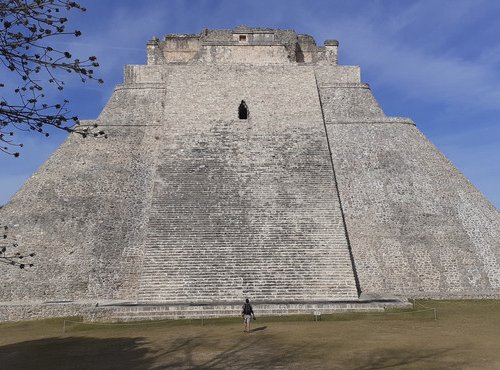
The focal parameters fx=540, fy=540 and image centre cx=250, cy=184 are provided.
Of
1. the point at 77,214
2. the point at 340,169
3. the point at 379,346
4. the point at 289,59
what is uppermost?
the point at 289,59

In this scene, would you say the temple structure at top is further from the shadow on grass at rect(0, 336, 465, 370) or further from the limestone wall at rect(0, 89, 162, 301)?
the shadow on grass at rect(0, 336, 465, 370)

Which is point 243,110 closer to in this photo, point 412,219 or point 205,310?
point 412,219

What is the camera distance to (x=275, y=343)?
8.52 m

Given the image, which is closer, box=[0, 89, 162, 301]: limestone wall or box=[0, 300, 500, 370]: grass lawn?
box=[0, 300, 500, 370]: grass lawn

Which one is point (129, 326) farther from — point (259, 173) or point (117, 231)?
point (259, 173)

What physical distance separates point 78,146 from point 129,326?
739cm

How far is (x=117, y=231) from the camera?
13602 millimetres

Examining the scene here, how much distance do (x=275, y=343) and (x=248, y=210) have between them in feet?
20.0

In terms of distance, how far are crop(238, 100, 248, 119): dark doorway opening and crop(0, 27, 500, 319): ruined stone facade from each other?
188 mm

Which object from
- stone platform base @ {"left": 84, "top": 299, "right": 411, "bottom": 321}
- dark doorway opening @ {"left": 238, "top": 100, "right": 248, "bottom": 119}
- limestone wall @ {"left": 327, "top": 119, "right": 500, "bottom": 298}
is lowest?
stone platform base @ {"left": 84, "top": 299, "right": 411, "bottom": 321}

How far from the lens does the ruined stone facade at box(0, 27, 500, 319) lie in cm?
1245

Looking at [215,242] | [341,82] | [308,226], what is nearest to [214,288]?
[215,242]

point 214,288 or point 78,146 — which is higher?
point 78,146

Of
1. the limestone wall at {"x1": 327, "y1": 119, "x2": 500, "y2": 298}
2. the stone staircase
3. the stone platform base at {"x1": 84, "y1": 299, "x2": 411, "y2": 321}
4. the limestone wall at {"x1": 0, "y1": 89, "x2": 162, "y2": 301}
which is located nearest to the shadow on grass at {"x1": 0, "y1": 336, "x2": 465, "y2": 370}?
the stone platform base at {"x1": 84, "y1": 299, "x2": 411, "y2": 321}
